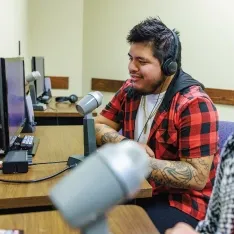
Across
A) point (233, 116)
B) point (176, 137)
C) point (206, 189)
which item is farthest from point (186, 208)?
point (233, 116)

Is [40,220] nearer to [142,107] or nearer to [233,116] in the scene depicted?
[142,107]

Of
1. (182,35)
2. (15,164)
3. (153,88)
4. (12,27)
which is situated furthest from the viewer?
(182,35)

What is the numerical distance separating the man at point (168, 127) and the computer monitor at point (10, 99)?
0.41 metres

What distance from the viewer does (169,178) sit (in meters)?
1.34

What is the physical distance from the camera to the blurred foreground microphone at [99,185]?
338 mm

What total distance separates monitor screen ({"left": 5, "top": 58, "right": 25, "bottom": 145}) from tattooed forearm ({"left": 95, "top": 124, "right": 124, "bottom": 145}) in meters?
0.38

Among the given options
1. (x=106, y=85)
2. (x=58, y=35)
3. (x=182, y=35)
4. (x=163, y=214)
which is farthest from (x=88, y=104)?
(x=58, y=35)

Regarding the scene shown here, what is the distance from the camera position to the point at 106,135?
1646 mm

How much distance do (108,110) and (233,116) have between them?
1836 mm

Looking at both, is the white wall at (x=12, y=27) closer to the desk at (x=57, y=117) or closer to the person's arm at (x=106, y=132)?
the desk at (x=57, y=117)

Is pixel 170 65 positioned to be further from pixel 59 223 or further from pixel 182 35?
pixel 182 35

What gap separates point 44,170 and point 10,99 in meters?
0.31

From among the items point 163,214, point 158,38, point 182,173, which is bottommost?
point 163,214

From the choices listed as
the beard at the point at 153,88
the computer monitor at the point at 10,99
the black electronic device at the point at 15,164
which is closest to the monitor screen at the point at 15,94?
the computer monitor at the point at 10,99
